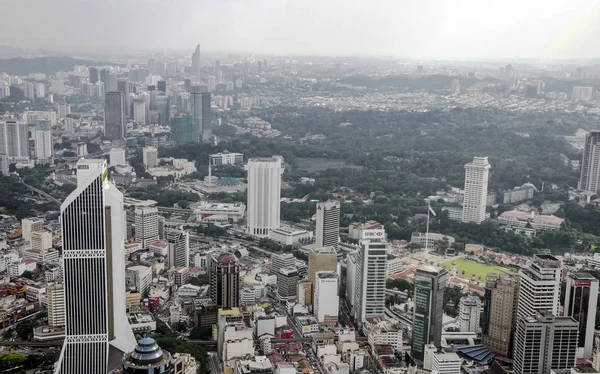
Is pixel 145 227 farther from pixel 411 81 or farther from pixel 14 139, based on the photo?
pixel 411 81

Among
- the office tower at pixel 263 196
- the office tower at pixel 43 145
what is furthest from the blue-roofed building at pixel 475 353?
the office tower at pixel 43 145

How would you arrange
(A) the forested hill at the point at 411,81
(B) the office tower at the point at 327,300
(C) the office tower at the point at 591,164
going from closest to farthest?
Result: (B) the office tower at the point at 327,300 → (C) the office tower at the point at 591,164 → (A) the forested hill at the point at 411,81

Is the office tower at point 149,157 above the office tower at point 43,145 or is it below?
below

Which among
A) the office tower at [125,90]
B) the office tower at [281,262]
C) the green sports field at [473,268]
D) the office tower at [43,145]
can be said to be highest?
the office tower at [125,90]

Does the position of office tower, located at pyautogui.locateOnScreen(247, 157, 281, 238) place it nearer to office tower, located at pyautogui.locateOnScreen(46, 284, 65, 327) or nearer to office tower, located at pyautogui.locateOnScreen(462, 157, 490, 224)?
office tower, located at pyautogui.locateOnScreen(462, 157, 490, 224)

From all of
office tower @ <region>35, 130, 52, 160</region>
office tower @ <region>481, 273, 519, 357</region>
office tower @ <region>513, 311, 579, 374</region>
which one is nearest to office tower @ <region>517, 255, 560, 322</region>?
office tower @ <region>481, 273, 519, 357</region>

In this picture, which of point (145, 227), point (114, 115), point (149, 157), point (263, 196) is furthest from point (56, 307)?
point (114, 115)

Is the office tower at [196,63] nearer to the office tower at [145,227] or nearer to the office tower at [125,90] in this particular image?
the office tower at [125,90]
